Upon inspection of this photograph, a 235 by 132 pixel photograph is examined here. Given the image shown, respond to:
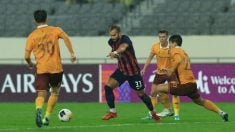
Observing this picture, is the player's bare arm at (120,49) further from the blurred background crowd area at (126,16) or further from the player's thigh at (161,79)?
the blurred background crowd area at (126,16)

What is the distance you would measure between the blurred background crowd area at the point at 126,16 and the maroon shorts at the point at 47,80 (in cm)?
1618

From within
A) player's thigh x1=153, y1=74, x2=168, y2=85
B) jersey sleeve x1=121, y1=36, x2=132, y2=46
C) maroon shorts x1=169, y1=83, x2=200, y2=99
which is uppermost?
jersey sleeve x1=121, y1=36, x2=132, y2=46

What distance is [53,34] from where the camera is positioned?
49.3 feet

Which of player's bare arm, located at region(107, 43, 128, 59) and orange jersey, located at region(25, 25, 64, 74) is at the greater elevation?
orange jersey, located at region(25, 25, 64, 74)

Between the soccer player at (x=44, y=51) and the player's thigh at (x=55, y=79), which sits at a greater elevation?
the soccer player at (x=44, y=51)

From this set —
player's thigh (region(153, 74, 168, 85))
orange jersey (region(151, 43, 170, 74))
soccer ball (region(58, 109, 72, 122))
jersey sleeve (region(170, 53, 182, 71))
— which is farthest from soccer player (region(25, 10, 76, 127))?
orange jersey (region(151, 43, 170, 74))

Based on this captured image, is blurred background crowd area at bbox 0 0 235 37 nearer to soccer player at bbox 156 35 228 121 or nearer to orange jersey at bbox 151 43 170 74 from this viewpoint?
orange jersey at bbox 151 43 170 74

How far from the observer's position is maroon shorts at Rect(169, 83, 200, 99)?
16.5m

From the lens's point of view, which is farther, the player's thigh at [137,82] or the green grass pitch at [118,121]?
the player's thigh at [137,82]

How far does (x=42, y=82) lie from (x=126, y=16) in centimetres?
1780

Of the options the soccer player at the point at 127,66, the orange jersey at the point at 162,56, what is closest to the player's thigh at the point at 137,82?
the soccer player at the point at 127,66

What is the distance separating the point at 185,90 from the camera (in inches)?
651

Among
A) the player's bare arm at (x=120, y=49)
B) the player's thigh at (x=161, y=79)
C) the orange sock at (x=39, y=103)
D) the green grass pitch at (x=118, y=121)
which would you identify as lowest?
the green grass pitch at (x=118, y=121)

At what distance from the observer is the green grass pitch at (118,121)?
1470cm
